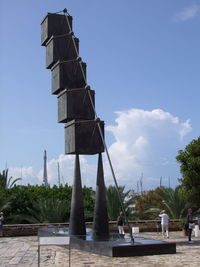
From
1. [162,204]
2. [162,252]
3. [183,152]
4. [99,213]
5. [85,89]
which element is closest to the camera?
[162,252]

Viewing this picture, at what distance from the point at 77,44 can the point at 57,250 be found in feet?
28.2

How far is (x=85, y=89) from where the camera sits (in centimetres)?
1678

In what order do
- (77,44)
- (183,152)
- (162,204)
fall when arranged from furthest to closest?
(162,204)
(183,152)
(77,44)

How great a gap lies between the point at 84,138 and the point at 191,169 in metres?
7.02

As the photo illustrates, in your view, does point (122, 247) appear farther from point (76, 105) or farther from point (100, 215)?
point (76, 105)

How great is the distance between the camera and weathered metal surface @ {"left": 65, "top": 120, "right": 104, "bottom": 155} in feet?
52.2

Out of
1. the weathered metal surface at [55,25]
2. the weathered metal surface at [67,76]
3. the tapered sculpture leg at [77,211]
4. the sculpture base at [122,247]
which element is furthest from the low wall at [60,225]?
the weathered metal surface at [55,25]

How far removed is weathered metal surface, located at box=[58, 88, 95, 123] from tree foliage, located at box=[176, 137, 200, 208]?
625 cm

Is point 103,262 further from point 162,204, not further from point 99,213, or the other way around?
point 162,204

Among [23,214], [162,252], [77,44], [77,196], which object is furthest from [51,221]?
[162,252]

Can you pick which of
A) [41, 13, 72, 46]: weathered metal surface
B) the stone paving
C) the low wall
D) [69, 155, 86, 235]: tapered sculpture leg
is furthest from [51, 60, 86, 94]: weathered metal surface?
the low wall

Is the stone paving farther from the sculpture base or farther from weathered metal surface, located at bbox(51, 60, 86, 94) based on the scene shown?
weathered metal surface, located at bbox(51, 60, 86, 94)

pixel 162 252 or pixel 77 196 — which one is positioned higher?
pixel 77 196

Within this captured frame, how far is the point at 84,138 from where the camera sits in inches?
631
